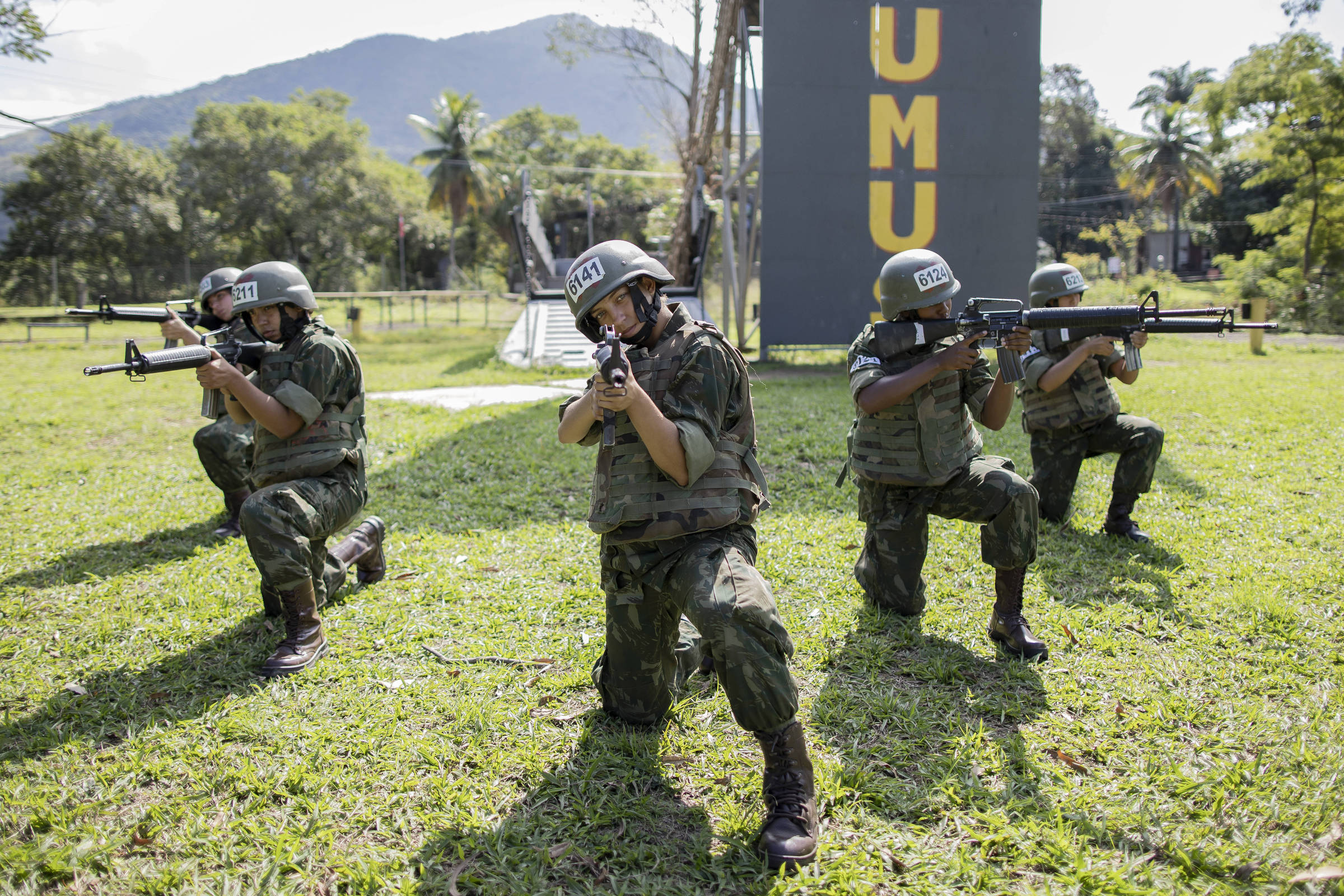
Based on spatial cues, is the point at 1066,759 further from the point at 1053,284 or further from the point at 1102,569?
the point at 1053,284

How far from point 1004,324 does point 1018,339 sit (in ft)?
0.36

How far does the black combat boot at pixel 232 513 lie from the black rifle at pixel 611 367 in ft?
15.5

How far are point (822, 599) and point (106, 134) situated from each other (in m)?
52.7

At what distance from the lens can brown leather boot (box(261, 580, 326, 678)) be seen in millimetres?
4250

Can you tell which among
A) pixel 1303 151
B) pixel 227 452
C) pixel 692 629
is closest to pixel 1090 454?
pixel 692 629

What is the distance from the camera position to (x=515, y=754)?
3.49 meters

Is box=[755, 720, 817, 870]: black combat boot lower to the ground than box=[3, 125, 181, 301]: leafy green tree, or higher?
lower

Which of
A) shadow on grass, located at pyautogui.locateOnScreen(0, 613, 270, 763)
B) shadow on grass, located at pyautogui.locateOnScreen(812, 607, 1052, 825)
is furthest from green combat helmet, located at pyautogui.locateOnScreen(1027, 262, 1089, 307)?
shadow on grass, located at pyautogui.locateOnScreen(0, 613, 270, 763)

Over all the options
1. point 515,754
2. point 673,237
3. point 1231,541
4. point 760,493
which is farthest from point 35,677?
point 673,237

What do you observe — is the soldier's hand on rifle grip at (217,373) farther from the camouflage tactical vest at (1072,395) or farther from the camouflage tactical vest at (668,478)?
the camouflage tactical vest at (1072,395)

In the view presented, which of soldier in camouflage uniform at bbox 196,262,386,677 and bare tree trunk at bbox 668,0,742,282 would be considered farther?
bare tree trunk at bbox 668,0,742,282

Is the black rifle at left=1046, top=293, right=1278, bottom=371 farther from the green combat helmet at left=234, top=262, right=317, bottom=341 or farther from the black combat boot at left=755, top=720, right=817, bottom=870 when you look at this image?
the green combat helmet at left=234, top=262, right=317, bottom=341

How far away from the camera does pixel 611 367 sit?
2785 mm

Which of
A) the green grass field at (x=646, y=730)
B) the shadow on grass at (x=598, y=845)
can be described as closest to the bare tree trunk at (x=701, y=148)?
the green grass field at (x=646, y=730)
